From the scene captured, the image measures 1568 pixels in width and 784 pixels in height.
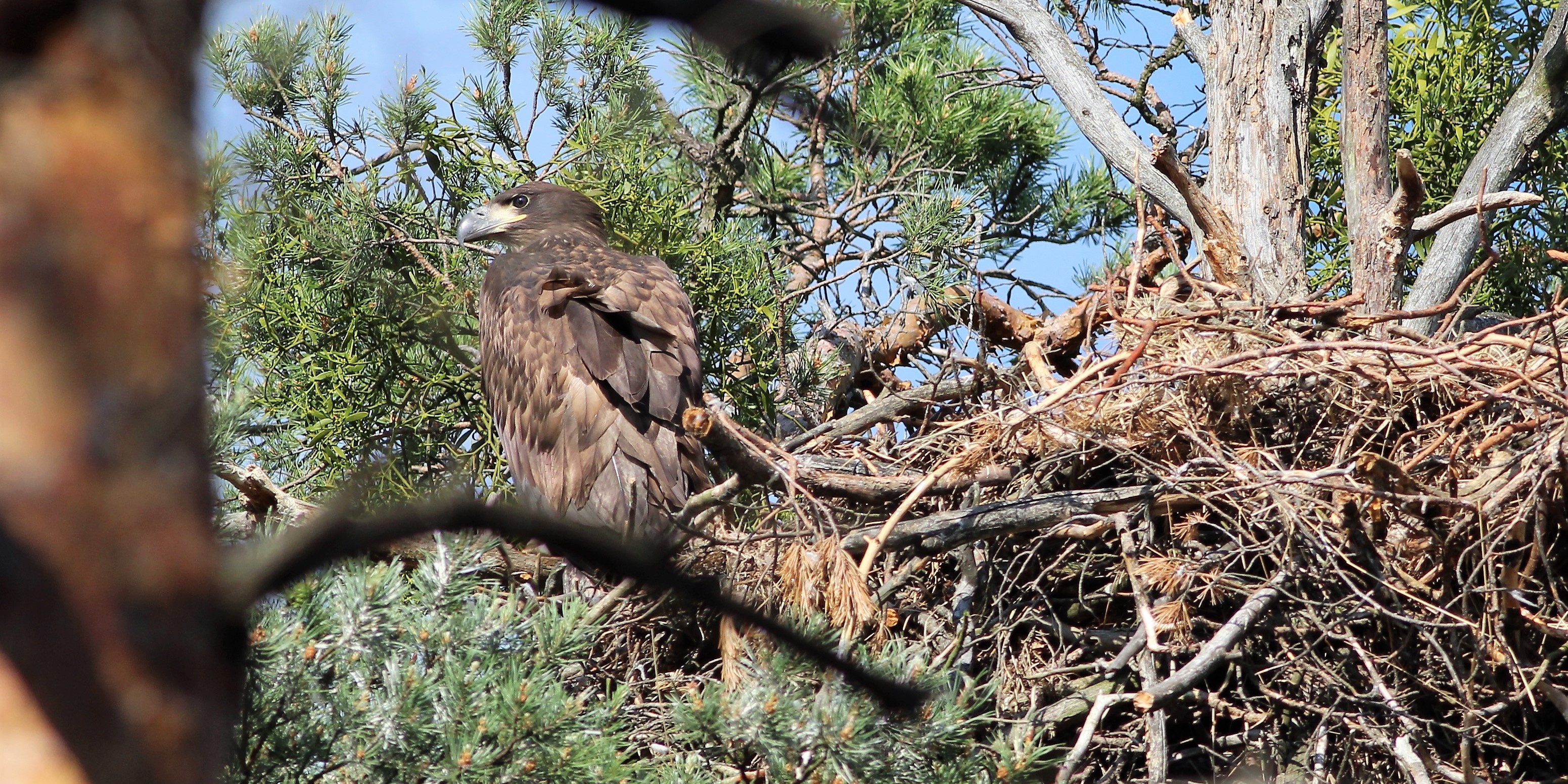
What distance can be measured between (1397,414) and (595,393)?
8.05 ft

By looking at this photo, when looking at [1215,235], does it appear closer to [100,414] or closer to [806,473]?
[806,473]

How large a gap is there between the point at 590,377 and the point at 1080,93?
2.22 m

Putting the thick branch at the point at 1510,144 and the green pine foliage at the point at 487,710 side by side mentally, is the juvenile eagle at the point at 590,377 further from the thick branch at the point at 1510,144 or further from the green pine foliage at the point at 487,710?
the thick branch at the point at 1510,144

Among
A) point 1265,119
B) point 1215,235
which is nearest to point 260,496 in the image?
point 1215,235

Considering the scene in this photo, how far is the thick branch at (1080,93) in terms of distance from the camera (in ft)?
16.2

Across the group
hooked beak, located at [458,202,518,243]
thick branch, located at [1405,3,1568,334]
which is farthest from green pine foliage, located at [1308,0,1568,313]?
hooked beak, located at [458,202,518,243]

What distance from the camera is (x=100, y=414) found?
860 millimetres

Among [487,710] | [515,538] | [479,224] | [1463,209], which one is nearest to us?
[515,538]

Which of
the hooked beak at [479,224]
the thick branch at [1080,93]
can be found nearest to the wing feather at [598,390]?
the hooked beak at [479,224]

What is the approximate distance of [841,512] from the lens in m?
3.72

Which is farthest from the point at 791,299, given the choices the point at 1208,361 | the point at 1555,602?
the point at 1555,602

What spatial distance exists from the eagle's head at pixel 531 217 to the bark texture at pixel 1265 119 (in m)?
2.36

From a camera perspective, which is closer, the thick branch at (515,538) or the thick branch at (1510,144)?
the thick branch at (515,538)

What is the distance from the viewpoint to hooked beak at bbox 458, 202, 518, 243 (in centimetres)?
479
